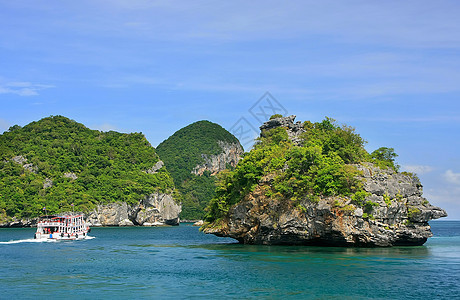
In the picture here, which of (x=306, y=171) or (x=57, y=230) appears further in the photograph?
(x=57, y=230)

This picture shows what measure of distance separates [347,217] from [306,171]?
7.53 metres

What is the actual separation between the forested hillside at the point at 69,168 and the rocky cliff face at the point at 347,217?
85.6 meters

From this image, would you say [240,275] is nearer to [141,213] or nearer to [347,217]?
[347,217]

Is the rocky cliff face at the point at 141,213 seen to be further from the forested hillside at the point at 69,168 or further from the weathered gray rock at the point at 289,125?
the weathered gray rock at the point at 289,125

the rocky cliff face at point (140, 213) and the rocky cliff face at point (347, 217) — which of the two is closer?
the rocky cliff face at point (347, 217)

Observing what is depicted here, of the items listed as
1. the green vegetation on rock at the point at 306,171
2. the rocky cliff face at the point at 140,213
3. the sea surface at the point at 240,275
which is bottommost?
the sea surface at the point at 240,275

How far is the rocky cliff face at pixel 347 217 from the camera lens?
4544cm

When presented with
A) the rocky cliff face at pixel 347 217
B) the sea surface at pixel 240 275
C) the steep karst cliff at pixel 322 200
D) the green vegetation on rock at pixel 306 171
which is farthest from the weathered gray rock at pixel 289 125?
the sea surface at pixel 240 275

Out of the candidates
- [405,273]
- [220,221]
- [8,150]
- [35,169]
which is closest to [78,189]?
[35,169]

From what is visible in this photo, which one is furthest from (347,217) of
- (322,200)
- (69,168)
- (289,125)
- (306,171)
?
Result: (69,168)

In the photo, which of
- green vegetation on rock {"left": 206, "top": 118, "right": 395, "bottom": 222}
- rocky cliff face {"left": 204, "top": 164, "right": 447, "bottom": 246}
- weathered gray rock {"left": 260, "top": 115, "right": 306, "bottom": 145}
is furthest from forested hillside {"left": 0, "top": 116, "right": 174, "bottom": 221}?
rocky cliff face {"left": 204, "top": 164, "right": 447, "bottom": 246}

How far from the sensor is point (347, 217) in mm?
44719

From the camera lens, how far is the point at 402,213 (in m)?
49.0

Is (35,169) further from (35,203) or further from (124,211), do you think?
(124,211)
